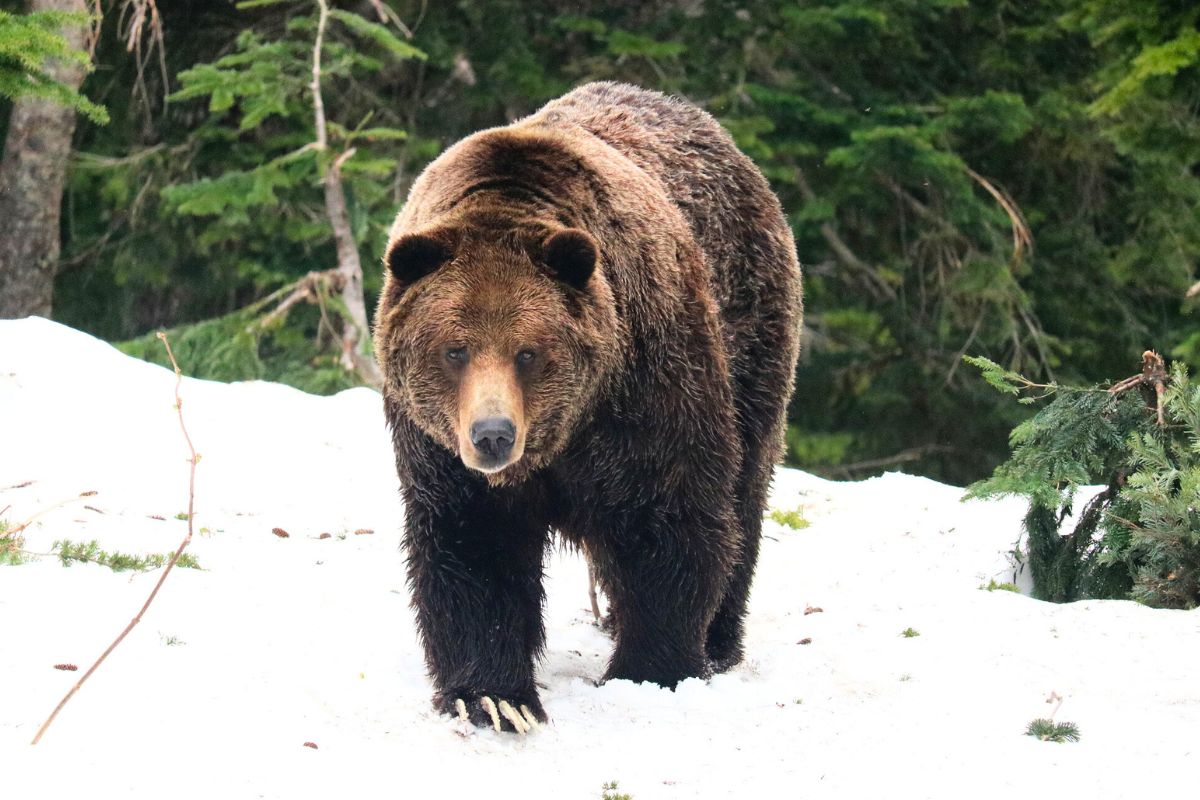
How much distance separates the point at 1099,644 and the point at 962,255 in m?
11.6

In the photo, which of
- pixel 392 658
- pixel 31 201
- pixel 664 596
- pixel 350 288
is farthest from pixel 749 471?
pixel 31 201

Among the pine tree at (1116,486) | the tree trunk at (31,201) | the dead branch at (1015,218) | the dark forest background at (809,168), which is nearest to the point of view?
the pine tree at (1116,486)

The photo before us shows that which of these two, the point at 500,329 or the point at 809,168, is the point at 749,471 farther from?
the point at 809,168

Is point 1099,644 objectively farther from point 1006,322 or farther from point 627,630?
point 1006,322

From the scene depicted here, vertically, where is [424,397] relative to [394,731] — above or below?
above

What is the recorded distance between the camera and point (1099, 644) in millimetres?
6500

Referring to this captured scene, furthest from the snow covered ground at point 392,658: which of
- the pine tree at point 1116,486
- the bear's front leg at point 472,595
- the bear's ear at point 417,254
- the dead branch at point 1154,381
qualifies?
the bear's ear at point 417,254

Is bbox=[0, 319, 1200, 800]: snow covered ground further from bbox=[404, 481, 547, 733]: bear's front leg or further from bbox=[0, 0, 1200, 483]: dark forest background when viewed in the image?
bbox=[0, 0, 1200, 483]: dark forest background

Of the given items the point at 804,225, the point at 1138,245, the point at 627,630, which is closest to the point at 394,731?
the point at 627,630

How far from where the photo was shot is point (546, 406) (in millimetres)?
5172

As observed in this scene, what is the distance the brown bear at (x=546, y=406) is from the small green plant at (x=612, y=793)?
58 centimetres

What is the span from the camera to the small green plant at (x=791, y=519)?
895cm

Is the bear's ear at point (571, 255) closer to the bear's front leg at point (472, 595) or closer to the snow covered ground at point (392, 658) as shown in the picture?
the bear's front leg at point (472, 595)

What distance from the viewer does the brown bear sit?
5.15 meters
